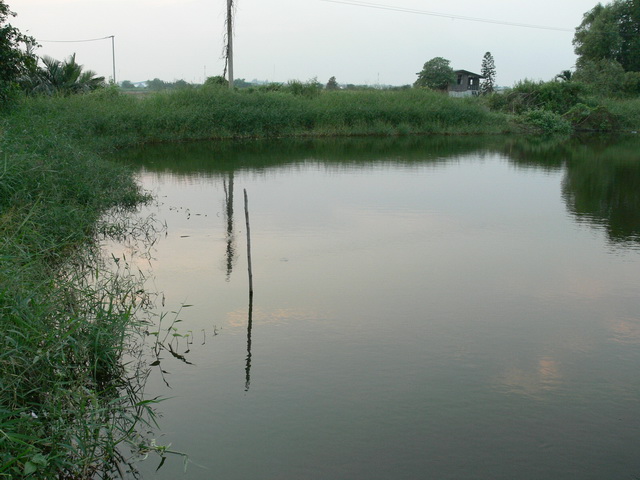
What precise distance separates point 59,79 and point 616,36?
3619 centimetres

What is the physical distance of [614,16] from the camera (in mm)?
46625

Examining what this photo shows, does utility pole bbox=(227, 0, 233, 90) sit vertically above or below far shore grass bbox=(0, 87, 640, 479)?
above

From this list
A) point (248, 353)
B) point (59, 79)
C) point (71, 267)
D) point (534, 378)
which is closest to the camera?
point (534, 378)

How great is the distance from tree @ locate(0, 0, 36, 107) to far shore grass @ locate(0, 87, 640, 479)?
56cm

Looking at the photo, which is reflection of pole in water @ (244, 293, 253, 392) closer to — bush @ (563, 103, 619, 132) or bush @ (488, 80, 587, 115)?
bush @ (563, 103, 619, 132)

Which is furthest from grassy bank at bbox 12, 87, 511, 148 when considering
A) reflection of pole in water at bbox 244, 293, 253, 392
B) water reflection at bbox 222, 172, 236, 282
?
reflection of pole in water at bbox 244, 293, 253, 392

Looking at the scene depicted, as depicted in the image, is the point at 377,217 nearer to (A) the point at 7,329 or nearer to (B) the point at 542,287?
(B) the point at 542,287

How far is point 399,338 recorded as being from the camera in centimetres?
632

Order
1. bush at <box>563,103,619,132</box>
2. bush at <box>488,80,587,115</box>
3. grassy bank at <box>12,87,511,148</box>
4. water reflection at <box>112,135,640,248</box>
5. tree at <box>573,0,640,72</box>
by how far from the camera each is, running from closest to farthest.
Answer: water reflection at <box>112,135,640,248</box>
grassy bank at <box>12,87,511,148</box>
bush at <box>563,103,619,132</box>
bush at <box>488,80,587,115</box>
tree at <box>573,0,640,72</box>

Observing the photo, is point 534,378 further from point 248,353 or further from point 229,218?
point 229,218

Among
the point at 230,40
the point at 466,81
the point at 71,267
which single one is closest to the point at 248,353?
the point at 71,267

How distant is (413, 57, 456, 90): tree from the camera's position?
2077 inches

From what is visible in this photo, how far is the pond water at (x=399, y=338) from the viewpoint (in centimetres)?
446

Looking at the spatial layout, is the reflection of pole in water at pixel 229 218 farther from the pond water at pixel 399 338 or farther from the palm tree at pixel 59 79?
the palm tree at pixel 59 79
